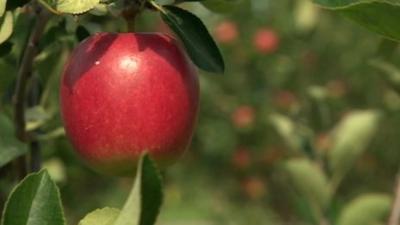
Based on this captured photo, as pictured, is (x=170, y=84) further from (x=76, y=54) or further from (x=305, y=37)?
(x=305, y=37)

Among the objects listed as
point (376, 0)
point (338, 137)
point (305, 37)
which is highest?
point (376, 0)

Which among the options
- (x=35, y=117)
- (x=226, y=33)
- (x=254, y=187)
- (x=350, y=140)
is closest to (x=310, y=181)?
(x=350, y=140)

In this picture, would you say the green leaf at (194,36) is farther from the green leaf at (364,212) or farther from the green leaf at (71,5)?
the green leaf at (364,212)

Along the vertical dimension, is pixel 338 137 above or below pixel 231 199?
above

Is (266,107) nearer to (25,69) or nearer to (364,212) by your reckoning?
(364,212)

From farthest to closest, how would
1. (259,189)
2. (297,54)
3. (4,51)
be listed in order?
1. (259,189)
2. (297,54)
3. (4,51)

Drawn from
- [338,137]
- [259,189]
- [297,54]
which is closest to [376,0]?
[338,137]

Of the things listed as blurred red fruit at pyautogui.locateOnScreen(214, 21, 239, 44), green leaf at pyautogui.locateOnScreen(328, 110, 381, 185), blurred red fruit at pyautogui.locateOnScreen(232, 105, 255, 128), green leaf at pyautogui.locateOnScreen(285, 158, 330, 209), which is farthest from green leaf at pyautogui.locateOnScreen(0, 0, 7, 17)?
blurred red fruit at pyautogui.locateOnScreen(214, 21, 239, 44)
